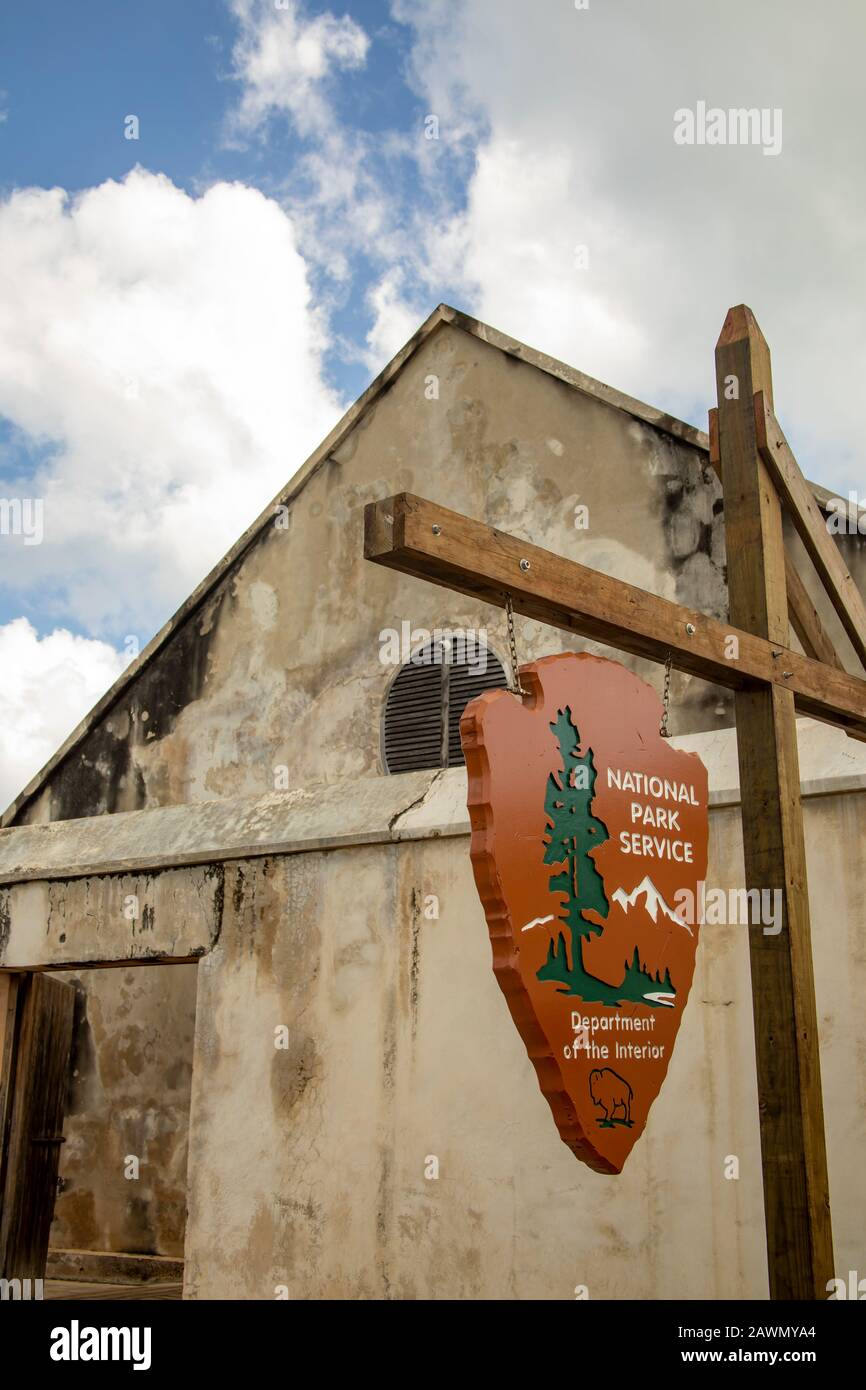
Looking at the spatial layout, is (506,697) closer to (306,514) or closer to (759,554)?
(759,554)

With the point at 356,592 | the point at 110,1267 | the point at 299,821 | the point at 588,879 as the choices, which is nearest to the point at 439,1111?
the point at 299,821

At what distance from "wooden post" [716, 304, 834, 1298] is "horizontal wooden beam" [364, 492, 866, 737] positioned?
→ 17 cm

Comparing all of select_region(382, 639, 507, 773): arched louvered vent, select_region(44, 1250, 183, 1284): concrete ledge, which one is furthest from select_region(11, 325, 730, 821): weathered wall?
select_region(44, 1250, 183, 1284): concrete ledge

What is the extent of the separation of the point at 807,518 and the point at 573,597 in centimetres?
164

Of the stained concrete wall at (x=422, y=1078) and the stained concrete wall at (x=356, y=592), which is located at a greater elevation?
the stained concrete wall at (x=356, y=592)

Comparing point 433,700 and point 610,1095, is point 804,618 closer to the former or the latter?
point 610,1095

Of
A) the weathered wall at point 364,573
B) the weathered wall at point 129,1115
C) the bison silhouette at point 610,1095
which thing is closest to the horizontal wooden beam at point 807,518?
the bison silhouette at point 610,1095

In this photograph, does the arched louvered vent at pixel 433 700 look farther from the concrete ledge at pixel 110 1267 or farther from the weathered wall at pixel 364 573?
the concrete ledge at pixel 110 1267

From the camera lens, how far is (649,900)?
12.8 ft

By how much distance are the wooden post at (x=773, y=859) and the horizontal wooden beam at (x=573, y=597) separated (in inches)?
6.5

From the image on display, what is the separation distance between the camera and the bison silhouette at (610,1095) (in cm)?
363
